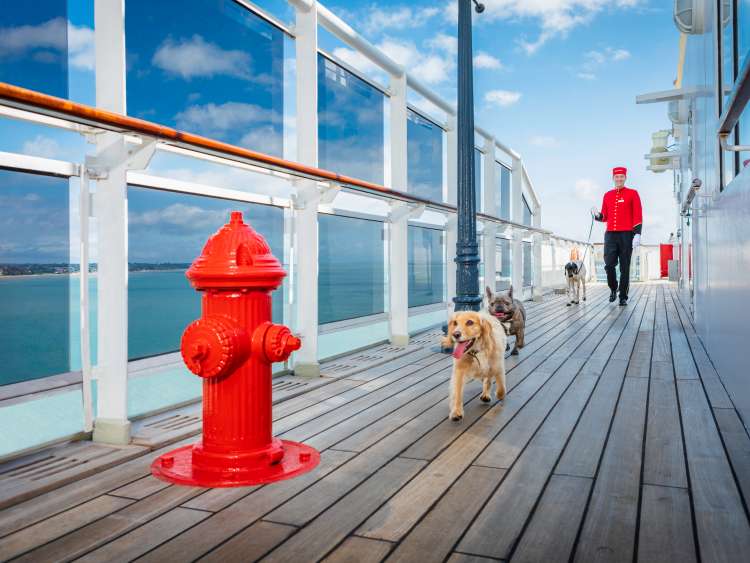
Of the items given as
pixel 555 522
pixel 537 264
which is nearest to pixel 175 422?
pixel 555 522

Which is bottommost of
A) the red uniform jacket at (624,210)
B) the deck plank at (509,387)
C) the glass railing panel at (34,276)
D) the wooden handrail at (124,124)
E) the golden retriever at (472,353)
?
the deck plank at (509,387)

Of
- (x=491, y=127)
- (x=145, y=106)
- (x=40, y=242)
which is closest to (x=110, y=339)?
(x=40, y=242)

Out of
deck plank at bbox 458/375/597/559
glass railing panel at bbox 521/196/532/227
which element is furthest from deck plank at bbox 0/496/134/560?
glass railing panel at bbox 521/196/532/227

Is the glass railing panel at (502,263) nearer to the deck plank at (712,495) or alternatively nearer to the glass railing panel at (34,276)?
the deck plank at (712,495)

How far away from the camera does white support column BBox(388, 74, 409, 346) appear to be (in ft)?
17.7

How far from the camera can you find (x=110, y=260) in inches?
98.9

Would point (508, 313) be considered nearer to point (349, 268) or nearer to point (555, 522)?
point (349, 268)

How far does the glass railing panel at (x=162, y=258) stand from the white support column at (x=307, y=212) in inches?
25.0

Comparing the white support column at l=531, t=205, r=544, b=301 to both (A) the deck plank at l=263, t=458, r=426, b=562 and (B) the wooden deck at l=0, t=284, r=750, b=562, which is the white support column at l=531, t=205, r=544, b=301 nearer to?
(B) the wooden deck at l=0, t=284, r=750, b=562

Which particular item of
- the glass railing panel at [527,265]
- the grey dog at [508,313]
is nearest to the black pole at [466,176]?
the grey dog at [508,313]

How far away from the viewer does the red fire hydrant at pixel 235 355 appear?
5.92 feet

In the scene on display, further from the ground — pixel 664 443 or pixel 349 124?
pixel 349 124

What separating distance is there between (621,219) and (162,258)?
8.04 meters

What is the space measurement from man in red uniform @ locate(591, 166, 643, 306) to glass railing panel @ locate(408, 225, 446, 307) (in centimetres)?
393
